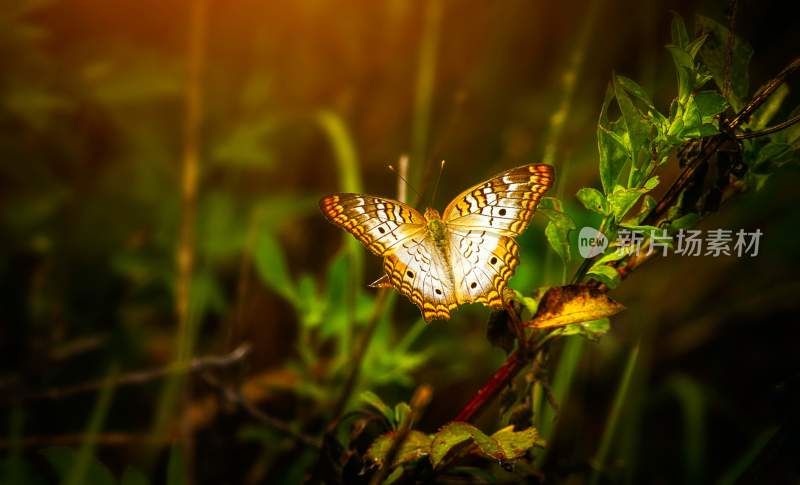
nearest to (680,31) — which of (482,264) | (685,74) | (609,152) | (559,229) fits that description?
(685,74)

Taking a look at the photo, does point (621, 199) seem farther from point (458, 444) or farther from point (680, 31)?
point (458, 444)

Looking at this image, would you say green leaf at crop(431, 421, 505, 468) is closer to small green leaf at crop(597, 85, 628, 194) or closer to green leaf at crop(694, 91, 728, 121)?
small green leaf at crop(597, 85, 628, 194)

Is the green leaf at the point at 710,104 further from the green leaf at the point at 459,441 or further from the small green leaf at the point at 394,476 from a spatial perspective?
the small green leaf at the point at 394,476

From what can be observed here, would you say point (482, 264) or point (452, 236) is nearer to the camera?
point (482, 264)

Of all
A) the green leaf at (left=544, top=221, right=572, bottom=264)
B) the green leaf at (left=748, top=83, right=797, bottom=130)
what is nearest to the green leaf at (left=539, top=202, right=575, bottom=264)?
the green leaf at (left=544, top=221, right=572, bottom=264)

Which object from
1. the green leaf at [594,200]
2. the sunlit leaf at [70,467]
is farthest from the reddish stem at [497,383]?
the sunlit leaf at [70,467]

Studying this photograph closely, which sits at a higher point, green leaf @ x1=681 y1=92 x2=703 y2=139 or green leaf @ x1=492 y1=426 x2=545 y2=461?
green leaf @ x1=681 y1=92 x2=703 y2=139
